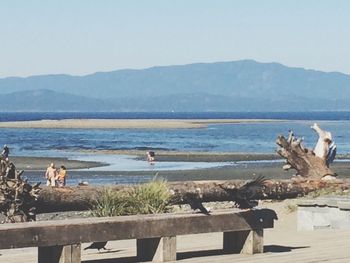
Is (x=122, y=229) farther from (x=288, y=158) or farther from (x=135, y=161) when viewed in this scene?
(x=135, y=161)

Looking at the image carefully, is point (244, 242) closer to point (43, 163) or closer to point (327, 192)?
point (327, 192)

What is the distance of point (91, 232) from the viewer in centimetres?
1048

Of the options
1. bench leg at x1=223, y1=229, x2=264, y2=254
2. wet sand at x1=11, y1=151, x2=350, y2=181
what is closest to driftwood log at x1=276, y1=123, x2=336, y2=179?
bench leg at x1=223, y1=229, x2=264, y2=254

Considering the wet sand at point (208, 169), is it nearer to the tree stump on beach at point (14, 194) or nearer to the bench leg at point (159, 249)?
the tree stump on beach at point (14, 194)

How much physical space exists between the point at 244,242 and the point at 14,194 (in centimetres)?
284

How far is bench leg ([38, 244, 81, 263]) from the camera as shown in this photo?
34.1 ft

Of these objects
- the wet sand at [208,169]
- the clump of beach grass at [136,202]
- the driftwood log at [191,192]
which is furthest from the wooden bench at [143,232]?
the wet sand at [208,169]

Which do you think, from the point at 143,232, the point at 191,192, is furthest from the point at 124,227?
the point at 191,192

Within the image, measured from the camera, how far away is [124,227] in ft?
35.2

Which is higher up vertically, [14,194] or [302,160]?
[14,194]

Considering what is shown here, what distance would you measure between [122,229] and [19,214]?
242cm

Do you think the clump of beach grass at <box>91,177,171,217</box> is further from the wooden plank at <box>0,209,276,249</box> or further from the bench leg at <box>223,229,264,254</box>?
the bench leg at <box>223,229,264,254</box>

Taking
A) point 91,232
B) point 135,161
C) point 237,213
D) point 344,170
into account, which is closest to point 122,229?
point 91,232

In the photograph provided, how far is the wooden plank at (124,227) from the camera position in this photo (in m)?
10.1
